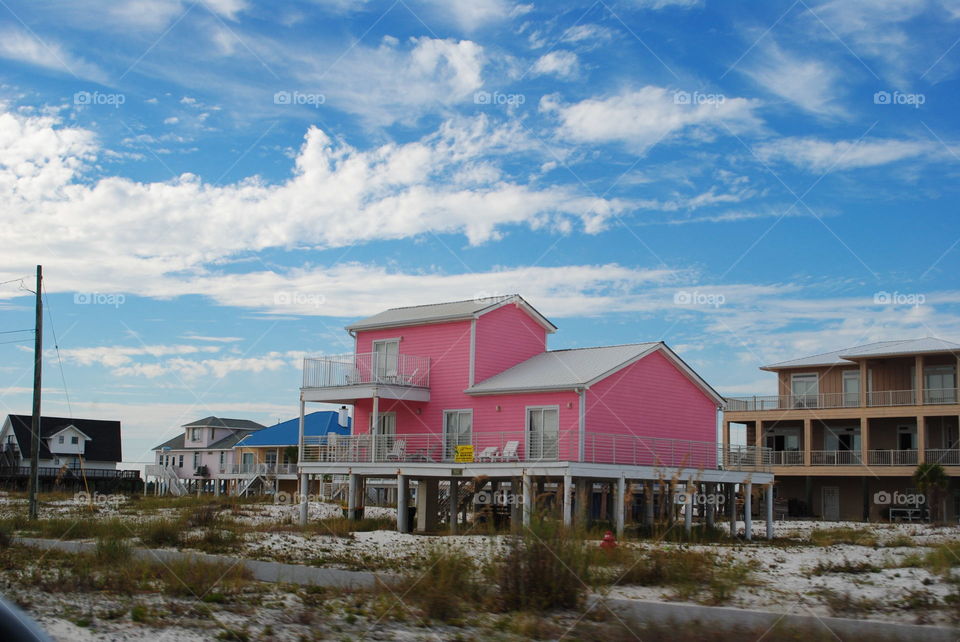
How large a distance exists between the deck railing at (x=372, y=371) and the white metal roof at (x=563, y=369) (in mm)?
2385

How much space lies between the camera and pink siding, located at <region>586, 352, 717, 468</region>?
1161 inches

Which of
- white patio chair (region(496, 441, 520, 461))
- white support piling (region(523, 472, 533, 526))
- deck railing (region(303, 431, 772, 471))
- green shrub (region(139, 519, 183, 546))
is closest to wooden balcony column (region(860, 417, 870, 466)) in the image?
deck railing (region(303, 431, 772, 471))

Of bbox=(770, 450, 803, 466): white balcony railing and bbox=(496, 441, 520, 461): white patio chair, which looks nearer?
bbox=(496, 441, 520, 461): white patio chair

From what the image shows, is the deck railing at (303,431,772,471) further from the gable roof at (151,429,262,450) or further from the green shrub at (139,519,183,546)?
the gable roof at (151,429,262,450)

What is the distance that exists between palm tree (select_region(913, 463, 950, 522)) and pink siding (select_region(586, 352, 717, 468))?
1419 cm

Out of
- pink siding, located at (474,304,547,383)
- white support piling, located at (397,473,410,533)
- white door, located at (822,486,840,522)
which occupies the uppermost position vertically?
pink siding, located at (474,304,547,383)

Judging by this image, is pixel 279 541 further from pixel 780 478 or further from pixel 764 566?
pixel 780 478

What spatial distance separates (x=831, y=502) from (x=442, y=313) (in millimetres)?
27854

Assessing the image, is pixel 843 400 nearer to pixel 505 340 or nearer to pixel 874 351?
pixel 874 351

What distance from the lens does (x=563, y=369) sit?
31234mm

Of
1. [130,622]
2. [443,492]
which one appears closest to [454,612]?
[130,622]

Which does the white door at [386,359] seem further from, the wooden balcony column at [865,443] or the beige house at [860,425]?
the wooden balcony column at [865,443]

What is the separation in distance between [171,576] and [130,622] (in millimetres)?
3054

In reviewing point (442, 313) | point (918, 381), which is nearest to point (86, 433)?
point (442, 313)
